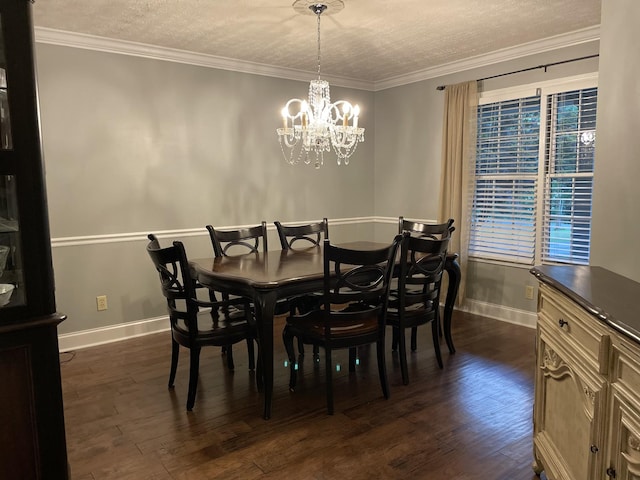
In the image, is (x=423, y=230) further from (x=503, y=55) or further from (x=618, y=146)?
(x=618, y=146)

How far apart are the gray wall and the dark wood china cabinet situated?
2.32m

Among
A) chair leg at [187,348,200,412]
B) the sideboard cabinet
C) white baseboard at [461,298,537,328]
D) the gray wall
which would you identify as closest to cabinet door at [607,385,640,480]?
the sideboard cabinet

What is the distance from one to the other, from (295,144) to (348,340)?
2694 millimetres

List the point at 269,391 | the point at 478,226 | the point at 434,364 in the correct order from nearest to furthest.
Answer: the point at 269,391 → the point at 434,364 → the point at 478,226

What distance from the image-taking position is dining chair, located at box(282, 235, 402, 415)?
8.74 feet

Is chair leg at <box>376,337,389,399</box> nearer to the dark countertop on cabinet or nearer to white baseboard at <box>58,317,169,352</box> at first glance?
the dark countertop on cabinet

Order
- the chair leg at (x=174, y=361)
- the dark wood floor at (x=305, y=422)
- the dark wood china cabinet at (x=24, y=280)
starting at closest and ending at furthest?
the dark wood china cabinet at (x=24, y=280) < the dark wood floor at (x=305, y=422) < the chair leg at (x=174, y=361)

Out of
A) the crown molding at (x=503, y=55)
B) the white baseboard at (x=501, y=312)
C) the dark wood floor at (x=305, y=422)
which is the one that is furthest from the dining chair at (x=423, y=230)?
the crown molding at (x=503, y=55)

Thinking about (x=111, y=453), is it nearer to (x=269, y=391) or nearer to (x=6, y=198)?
(x=269, y=391)

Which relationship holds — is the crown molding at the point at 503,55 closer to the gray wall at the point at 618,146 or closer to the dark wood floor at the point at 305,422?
the gray wall at the point at 618,146

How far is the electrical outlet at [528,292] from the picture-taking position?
170 inches

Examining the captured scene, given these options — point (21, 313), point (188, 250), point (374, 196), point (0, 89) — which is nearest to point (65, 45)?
point (188, 250)

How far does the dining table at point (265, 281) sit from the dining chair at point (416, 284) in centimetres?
56

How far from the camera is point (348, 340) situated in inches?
110
